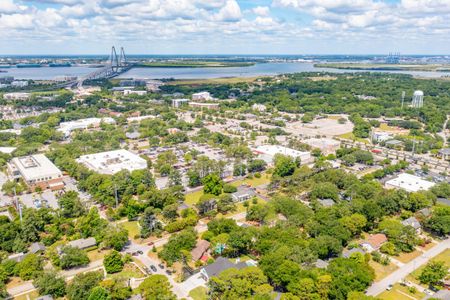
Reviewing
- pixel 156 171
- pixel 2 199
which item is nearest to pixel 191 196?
pixel 156 171

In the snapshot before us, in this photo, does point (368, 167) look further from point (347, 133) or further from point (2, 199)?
point (2, 199)

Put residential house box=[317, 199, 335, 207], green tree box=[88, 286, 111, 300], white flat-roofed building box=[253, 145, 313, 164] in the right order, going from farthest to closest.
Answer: white flat-roofed building box=[253, 145, 313, 164], residential house box=[317, 199, 335, 207], green tree box=[88, 286, 111, 300]

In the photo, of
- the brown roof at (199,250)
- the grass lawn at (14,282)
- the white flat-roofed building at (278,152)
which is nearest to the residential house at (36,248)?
the grass lawn at (14,282)

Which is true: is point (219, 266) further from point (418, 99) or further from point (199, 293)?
point (418, 99)

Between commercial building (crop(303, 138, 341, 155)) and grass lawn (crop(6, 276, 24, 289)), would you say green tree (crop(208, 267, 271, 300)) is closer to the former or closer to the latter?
grass lawn (crop(6, 276, 24, 289))

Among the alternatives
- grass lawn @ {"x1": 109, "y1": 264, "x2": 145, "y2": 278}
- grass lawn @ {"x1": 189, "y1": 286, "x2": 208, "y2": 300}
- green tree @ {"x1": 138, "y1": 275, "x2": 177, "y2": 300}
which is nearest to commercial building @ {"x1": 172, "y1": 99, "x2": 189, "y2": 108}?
grass lawn @ {"x1": 109, "y1": 264, "x2": 145, "y2": 278}

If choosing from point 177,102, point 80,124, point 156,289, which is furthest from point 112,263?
point 177,102

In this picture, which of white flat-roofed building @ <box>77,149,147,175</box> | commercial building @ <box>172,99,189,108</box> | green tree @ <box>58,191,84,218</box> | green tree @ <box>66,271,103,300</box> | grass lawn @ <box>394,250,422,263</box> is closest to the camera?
green tree @ <box>66,271,103,300</box>
